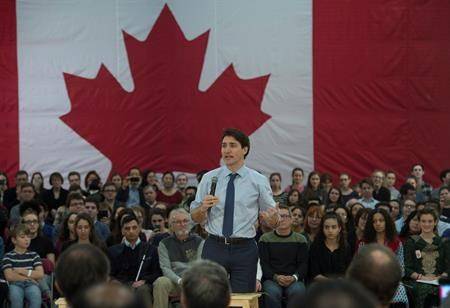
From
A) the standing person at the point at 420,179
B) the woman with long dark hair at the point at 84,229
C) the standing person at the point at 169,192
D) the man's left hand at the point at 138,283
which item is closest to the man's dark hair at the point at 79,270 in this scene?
the man's left hand at the point at 138,283

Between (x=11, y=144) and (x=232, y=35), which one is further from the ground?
(x=232, y=35)

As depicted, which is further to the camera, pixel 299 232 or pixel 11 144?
pixel 11 144

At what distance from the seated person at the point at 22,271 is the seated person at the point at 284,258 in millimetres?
1837

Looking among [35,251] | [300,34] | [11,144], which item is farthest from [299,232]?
[11,144]

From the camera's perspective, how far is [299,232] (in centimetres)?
813

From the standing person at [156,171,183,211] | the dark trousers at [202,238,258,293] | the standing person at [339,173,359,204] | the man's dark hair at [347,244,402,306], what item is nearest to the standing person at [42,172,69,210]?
the standing person at [156,171,183,211]

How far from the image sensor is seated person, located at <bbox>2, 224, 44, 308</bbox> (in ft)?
23.6

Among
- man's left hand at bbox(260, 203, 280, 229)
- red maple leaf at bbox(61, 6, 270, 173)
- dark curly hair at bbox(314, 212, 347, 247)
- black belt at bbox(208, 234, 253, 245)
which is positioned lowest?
dark curly hair at bbox(314, 212, 347, 247)

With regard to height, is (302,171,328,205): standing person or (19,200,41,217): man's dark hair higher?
(302,171,328,205): standing person

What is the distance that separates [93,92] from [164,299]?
5623 mm

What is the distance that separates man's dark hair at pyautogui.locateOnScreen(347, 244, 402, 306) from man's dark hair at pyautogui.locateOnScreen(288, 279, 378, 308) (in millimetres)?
762

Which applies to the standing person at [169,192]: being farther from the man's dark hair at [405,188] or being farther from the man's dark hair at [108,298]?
the man's dark hair at [108,298]

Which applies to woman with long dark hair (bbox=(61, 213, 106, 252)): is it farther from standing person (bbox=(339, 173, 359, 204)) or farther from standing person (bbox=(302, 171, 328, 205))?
standing person (bbox=(339, 173, 359, 204))

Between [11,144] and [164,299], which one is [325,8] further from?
[164,299]
